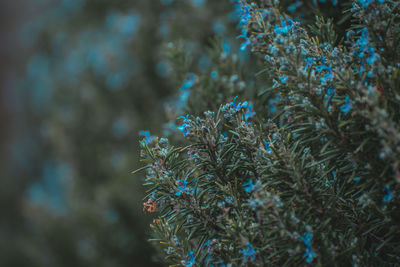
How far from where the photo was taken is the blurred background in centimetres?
345

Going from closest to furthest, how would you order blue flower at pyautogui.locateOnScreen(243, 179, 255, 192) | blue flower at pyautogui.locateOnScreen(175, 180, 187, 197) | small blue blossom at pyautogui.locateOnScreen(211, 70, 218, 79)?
blue flower at pyautogui.locateOnScreen(243, 179, 255, 192), blue flower at pyautogui.locateOnScreen(175, 180, 187, 197), small blue blossom at pyautogui.locateOnScreen(211, 70, 218, 79)

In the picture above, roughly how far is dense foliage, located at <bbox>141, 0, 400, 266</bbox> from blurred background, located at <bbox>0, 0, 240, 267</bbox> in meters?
0.78

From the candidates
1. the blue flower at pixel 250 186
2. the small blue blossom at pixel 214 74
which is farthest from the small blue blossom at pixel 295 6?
the blue flower at pixel 250 186

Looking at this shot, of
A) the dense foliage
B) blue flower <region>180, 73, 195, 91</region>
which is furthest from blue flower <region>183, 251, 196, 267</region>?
blue flower <region>180, 73, 195, 91</region>

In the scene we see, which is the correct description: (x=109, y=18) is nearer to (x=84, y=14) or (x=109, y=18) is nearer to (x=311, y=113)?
(x=84, y=14)

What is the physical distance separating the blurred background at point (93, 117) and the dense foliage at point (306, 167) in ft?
2.55

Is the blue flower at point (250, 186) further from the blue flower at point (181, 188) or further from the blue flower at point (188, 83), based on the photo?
the blue flower at point (188, 83)

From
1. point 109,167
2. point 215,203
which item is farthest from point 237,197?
point 109,167

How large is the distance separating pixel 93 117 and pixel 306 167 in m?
4.45

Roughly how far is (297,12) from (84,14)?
18.6 feet

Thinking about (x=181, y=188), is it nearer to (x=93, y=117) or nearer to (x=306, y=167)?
(x=306, y=167)

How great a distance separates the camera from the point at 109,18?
591 centimetres

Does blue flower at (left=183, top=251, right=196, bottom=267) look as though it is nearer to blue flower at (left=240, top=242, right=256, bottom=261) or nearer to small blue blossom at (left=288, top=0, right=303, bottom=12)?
blue flower at (left=240, top=242, right=256, bottom=261)

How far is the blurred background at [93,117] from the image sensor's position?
3451mm
